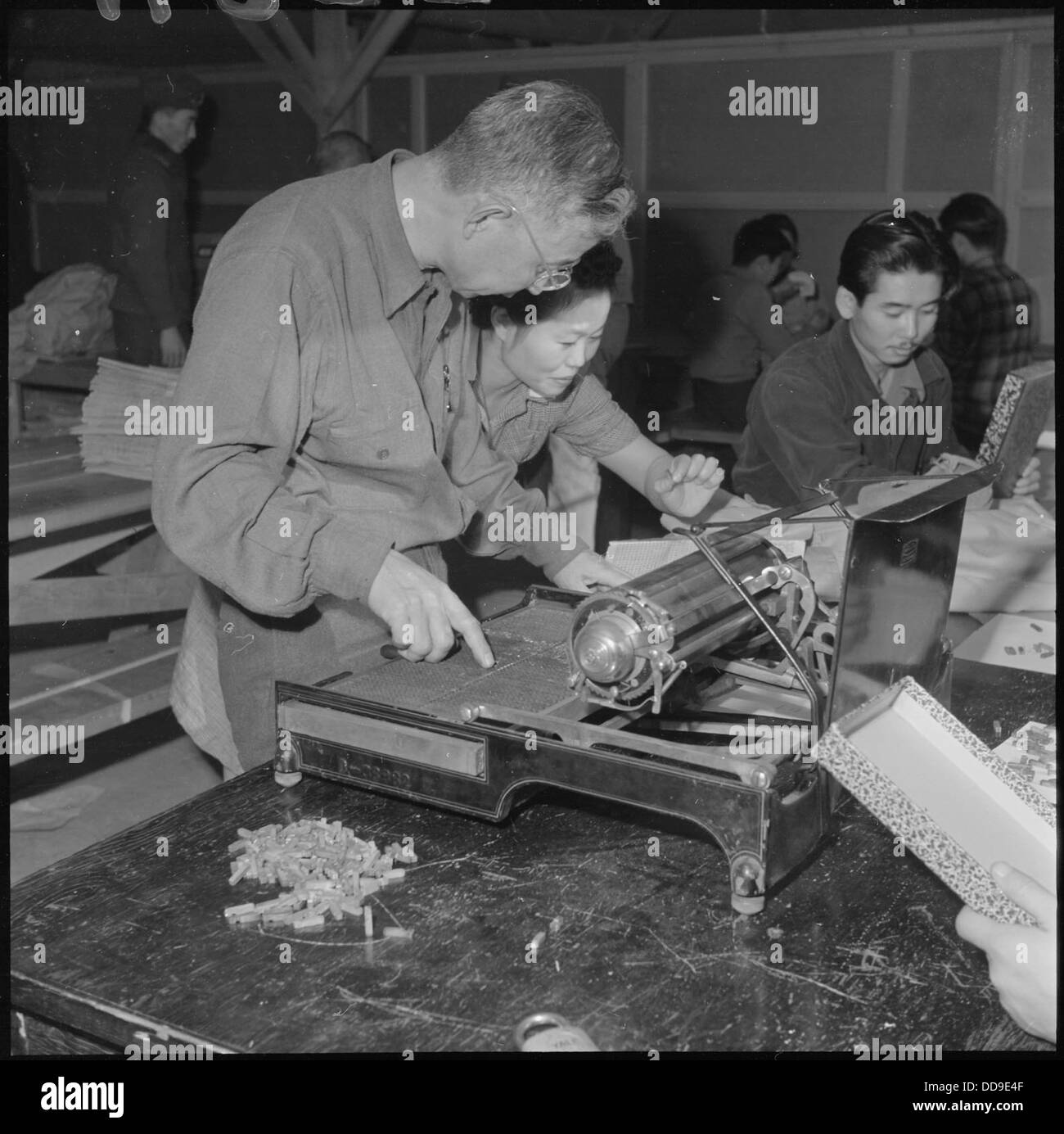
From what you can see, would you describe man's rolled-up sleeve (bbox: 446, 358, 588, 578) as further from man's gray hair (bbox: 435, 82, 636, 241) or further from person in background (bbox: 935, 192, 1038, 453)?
person in background (bbox: 935, 192, 1038, 453)

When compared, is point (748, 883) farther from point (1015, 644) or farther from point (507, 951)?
point (1015, 644)

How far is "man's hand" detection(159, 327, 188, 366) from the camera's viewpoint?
451 centimetres

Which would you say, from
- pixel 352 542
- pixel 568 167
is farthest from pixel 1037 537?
pixel 352 542

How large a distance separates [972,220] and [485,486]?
3283 millimetres

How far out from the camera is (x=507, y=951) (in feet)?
3.86

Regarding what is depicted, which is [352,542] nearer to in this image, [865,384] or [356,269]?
[356,269]

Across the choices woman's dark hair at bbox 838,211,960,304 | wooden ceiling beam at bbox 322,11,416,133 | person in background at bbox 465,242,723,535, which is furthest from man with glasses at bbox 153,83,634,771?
wooden ceiling beam at bbox 322,11,416,133

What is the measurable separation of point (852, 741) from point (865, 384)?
2030 mm

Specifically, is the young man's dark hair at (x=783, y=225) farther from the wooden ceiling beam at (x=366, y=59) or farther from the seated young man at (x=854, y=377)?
the seated young man at (x=854, y=377)

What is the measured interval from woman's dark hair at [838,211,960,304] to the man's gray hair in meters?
1.43

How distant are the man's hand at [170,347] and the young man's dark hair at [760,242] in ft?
7.30

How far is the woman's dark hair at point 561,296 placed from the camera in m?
2.06

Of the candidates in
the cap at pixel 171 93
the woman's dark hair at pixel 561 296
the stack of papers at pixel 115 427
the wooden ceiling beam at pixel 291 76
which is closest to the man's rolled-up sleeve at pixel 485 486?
the woman's dark hair at pixel 561 296

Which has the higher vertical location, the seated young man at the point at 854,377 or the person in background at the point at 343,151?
the person in background at the point at 343,151
